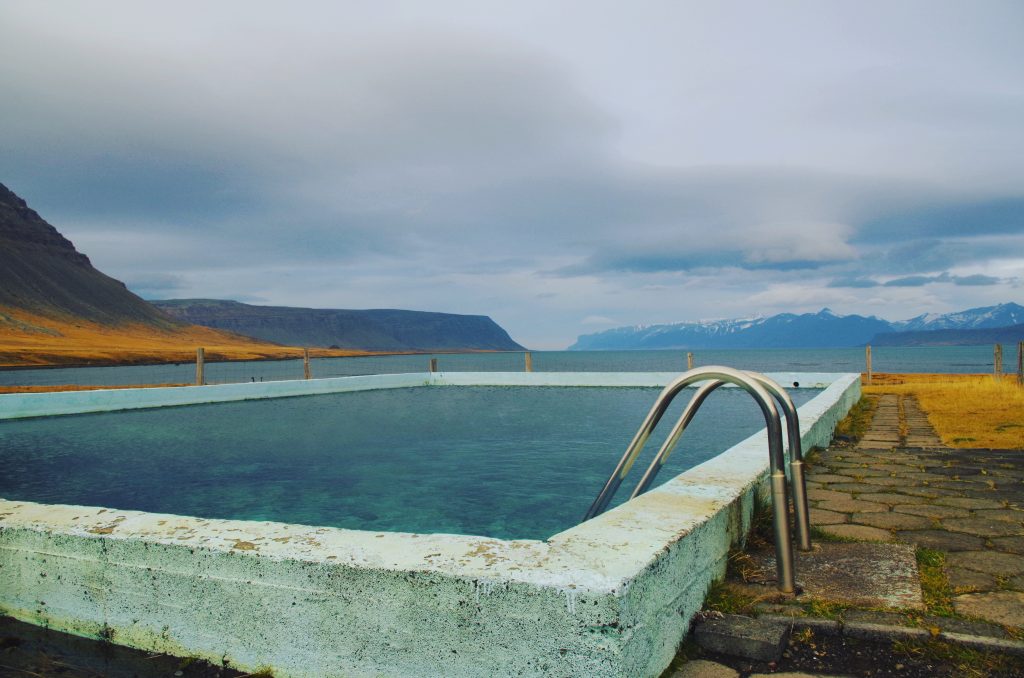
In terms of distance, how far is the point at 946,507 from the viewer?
2906 millimetres

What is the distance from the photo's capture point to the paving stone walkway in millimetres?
1947

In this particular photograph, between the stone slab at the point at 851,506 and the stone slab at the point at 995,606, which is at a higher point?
the stone slab at the point at 995,606

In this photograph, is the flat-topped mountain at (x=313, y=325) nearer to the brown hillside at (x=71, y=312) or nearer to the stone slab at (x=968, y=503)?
the brown hillside at (x=71, y=312)

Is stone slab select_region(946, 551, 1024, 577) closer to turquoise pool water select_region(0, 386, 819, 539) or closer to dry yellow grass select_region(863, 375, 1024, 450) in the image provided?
turquoise pool water select_region(0, 386, 819, 539)

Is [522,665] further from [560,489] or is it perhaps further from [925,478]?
[560,489]

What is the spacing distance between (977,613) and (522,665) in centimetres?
132

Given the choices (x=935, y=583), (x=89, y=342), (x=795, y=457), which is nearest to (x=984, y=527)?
(x=935, y=583)

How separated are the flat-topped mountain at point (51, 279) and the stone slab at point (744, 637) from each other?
9394 centimetres

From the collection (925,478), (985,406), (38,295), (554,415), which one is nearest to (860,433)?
(925,478)

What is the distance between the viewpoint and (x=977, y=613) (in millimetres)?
1726

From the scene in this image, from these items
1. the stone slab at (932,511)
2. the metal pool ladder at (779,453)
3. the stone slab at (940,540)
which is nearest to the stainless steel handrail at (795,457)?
the metal pool ladder at (779,453)

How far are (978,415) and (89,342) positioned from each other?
79.2 m

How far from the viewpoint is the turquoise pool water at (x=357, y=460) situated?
4961 mm

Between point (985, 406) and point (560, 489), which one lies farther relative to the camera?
point (985, 406)
